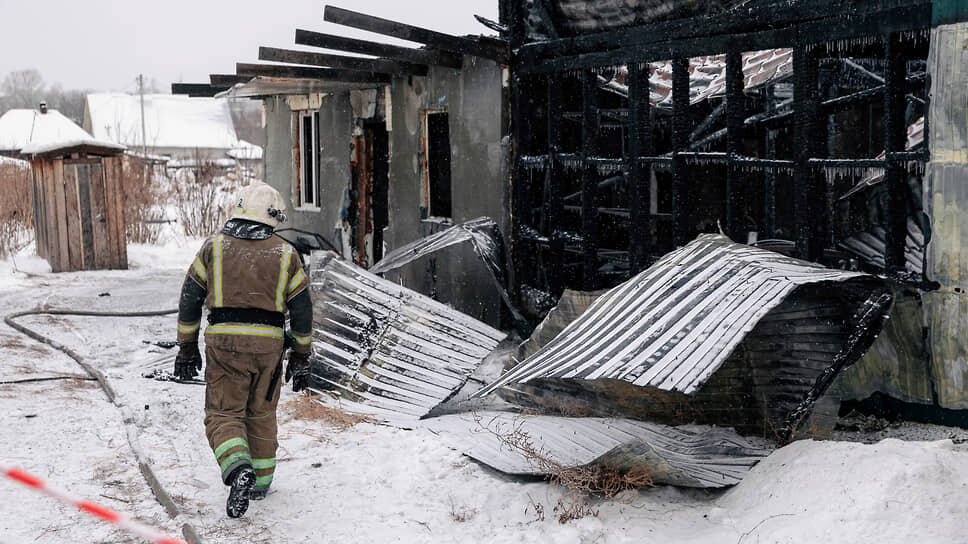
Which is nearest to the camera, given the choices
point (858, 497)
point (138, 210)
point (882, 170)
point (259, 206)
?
point (858, 497)

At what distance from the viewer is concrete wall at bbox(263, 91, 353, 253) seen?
1338 centimetres

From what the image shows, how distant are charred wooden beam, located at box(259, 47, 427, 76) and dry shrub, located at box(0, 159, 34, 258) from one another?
9.61 metres

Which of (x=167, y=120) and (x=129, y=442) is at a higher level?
(x=167, y=120)

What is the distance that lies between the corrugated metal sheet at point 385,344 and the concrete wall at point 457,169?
113 centimetres

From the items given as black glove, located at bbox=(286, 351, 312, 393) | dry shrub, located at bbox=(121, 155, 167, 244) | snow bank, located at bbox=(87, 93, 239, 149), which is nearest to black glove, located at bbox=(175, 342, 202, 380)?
black glove, located at bbox=(286, 351, 312, 393)

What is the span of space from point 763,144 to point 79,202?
1096cm

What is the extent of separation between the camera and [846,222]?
9867 mm

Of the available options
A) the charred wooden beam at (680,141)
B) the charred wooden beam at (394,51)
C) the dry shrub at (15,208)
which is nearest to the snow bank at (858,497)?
the charred wooden beam at (680,141)

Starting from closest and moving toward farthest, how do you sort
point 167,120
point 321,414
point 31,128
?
point 321,414
point 31,128
point 167,120

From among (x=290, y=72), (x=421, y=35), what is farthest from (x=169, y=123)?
(x=421, y=35)

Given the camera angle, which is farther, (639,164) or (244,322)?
(639,164)

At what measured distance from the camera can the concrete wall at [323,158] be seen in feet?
43.9

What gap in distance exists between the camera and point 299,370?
17.1 ft

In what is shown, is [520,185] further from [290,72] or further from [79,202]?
[79,202]
